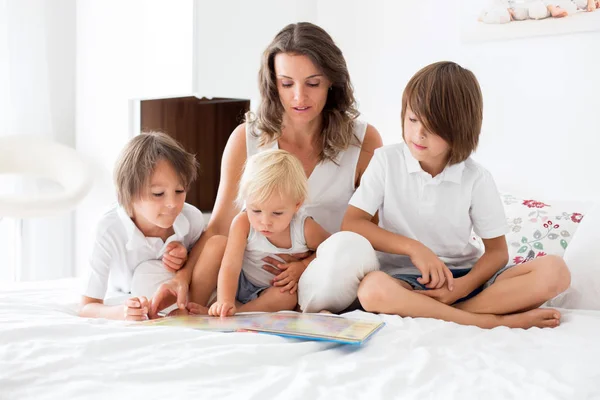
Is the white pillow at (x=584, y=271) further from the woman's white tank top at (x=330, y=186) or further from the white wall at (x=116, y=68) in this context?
the white wall at (x=116, y=68)

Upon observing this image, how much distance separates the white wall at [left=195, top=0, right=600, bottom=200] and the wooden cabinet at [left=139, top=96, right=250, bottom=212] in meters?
0.34

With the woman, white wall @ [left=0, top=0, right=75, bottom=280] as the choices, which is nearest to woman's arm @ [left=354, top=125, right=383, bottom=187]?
the woman

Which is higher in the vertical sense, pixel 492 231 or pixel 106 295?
pixel 492 231

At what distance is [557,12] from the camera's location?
2.15 meters

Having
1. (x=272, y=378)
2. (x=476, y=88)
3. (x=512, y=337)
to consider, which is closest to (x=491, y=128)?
(x=476, y=88)

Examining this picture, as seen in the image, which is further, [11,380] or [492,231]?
[492,231]

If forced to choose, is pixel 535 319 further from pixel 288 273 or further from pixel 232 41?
pixel 232 41

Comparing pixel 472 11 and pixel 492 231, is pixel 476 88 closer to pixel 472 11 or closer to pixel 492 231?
pixel 492 231

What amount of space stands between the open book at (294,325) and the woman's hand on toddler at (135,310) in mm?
100

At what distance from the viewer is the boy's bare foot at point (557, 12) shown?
2.14 m

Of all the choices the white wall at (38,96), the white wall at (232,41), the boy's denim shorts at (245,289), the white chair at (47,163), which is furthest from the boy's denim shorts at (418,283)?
the white wall at (38,96)

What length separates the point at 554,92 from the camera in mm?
2186

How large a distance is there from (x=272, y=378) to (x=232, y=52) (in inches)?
70.0

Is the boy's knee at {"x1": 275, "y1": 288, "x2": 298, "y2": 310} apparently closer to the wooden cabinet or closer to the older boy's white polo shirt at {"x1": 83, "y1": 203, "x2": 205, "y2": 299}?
the older boy's white polo shirt at {"x1": 83, "y1": 203, "x2": 205, "y2": 299}
